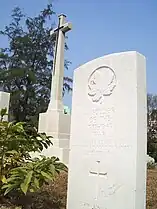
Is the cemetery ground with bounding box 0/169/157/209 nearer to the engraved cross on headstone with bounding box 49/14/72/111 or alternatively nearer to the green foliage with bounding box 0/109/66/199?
the green foliage with bounding box 0/109/66/199

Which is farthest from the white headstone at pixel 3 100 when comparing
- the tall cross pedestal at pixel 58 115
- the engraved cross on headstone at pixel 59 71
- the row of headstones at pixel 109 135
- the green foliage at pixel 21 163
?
the row of headstones at pixel 109 135

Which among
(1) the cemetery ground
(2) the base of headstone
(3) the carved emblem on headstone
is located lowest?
(1) the cemetery ground

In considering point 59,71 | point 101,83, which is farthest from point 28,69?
point 101,83

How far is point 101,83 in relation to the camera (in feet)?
13.0

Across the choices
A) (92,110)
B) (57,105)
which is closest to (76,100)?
(92,110)

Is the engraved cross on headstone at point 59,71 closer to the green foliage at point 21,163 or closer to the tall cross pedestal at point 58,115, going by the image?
the tall cross pedestal at point 58,115

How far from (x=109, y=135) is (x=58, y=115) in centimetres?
627

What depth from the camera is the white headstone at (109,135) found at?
3.50 m

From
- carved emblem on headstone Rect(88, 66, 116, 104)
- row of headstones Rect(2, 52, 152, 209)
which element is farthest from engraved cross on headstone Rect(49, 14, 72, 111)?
carved emblem on headstone Rect(88, 66, 116, 104)

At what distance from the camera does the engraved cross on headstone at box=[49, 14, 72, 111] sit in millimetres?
10328

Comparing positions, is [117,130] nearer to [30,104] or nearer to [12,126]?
[12,126]

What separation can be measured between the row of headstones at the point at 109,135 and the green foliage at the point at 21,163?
41cm

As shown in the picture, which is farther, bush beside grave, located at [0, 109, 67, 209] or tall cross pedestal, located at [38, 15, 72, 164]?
tall cross pedestal, located at [38, 15, 72, 164]

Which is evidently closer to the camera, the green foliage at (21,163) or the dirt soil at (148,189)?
the green foliage at (21,163)
